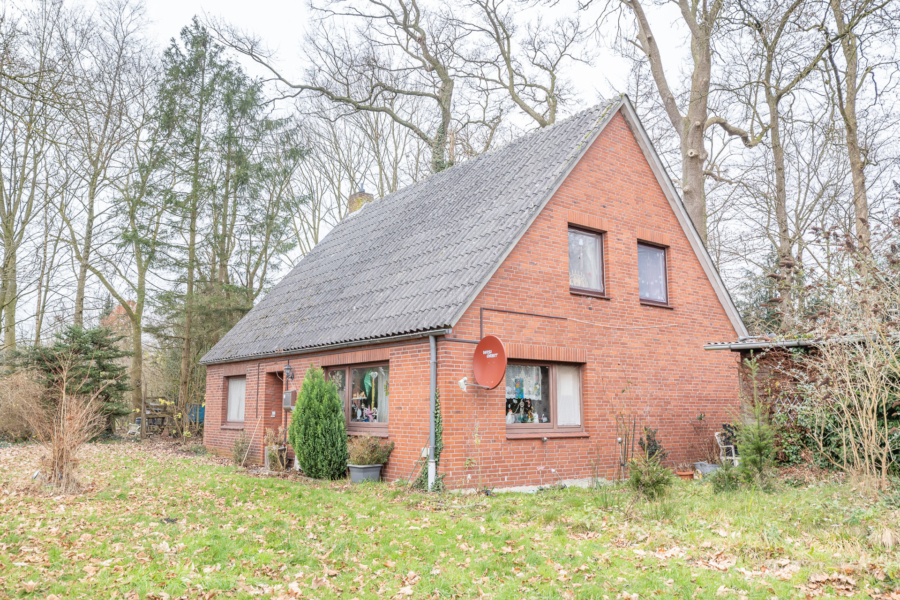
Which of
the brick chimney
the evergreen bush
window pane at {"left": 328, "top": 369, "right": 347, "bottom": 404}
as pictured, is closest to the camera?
window pane at {"left": 328, "top": 369, "right": 347, "bottom": 404}

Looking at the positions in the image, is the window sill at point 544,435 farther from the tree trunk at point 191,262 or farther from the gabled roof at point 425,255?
the tree trunk at point 191,262

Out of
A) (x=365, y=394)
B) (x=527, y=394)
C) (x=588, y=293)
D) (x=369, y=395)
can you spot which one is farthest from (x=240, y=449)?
(x=588, y=293)

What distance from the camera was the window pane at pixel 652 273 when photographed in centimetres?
1298

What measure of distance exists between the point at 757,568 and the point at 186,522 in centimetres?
577

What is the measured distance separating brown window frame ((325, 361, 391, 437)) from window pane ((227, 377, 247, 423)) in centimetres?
446

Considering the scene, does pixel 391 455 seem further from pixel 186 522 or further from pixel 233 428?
pixel 233 428

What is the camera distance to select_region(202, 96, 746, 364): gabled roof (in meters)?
10.7

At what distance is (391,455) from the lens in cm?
1058

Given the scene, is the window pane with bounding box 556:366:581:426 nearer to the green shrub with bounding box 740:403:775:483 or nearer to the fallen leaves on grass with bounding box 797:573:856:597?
the green shrub with bounding box 740:403:775:483

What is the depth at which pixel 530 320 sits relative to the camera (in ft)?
35.3

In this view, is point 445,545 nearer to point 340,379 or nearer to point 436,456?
point 436,456

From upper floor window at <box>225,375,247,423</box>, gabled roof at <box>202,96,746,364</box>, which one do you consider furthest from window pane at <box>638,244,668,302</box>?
upper floor window at <box>225,375,247,423</box>

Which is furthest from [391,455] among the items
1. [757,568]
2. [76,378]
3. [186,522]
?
[76,378]

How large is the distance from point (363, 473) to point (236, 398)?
718 cm
